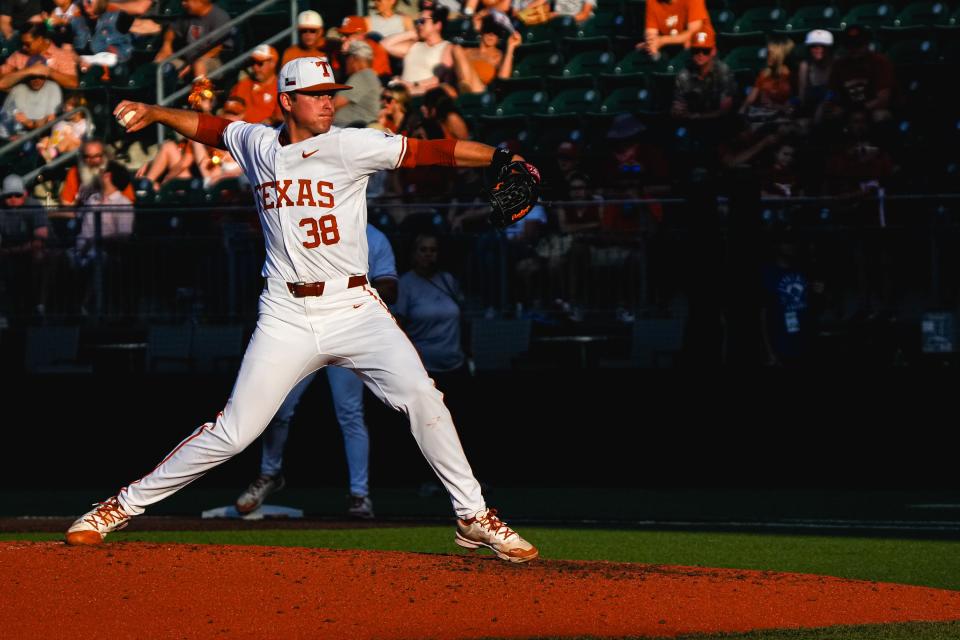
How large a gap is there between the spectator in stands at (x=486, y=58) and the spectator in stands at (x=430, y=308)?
5.62 m

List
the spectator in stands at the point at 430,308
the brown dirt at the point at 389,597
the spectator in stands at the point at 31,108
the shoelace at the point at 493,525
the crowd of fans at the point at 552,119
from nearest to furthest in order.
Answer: the brown dirt at the point at 389,597
the shoelace at the point at 493,525
the spectator in stands at the point at 430,308
the crowd of fans at the point at 552,119
the spectator in stands at the point at 31,108

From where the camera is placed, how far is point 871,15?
15.9m

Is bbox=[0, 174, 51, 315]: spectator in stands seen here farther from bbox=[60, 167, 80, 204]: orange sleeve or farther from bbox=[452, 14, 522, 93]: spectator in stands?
bbox=[452, 14, 522, 93]: spectator in stands

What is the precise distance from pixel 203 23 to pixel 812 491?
9.46 m

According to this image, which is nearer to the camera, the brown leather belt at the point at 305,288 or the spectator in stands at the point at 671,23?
the brown leather belt at the point at 305,288

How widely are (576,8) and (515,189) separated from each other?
11171 mm

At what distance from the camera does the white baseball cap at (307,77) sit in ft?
21.1

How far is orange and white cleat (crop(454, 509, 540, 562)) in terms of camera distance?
6.33m

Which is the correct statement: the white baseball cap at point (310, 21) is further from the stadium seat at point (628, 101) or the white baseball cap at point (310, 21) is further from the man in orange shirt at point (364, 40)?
the stadium seat at point (628, 101)

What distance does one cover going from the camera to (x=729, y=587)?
6.00 m

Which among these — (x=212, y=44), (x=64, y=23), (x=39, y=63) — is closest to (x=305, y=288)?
(x=212, y=44)

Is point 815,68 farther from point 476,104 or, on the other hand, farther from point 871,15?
point 476,104

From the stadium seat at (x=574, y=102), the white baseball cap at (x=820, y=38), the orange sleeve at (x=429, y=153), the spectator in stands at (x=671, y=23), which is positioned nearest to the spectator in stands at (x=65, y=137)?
the stadium seat at (x=574, y=102)

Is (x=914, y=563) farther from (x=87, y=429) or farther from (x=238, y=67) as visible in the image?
(x=238, y=67)
